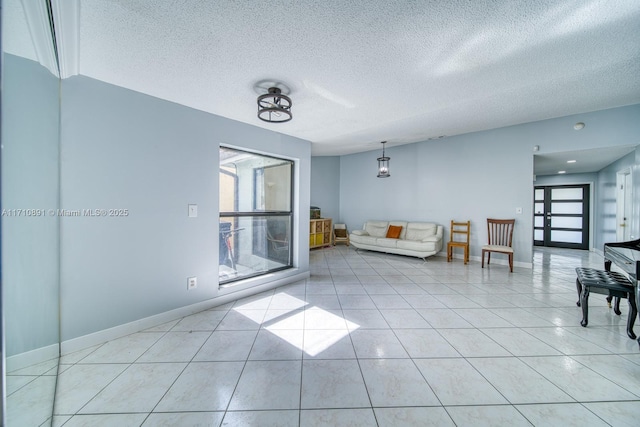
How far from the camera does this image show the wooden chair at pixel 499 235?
14.7 feet

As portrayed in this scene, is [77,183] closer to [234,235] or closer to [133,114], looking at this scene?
[133,114]

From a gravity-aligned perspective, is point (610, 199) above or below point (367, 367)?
above

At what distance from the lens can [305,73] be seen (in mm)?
2127

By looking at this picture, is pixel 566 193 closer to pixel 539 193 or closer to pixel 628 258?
pixel 539 193

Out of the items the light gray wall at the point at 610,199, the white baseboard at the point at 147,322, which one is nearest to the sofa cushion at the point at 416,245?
the light gray wall at the point at 610,199

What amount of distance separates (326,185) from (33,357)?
6.24 metres

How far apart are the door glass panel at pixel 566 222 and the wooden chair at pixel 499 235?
4125mm

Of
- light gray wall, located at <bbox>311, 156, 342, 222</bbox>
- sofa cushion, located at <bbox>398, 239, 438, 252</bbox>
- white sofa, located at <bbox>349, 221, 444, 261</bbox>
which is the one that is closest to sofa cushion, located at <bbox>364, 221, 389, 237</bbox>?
white sofa, located at <bbox>349, 221, 444, 261</bbox>

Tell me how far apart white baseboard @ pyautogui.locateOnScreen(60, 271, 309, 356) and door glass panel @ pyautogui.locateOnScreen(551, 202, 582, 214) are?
8670 mm

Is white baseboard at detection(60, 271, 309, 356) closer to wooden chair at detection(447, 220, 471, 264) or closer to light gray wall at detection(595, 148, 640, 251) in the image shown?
wooden chair at detection(447, 220, 471, 264)

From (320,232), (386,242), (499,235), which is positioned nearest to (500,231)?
(499,235)

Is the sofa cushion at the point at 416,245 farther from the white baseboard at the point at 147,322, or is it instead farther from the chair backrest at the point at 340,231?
the white baseboard at the point at 147,322

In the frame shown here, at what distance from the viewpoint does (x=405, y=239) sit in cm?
570

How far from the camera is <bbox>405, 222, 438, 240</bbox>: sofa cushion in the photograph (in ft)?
17.8
